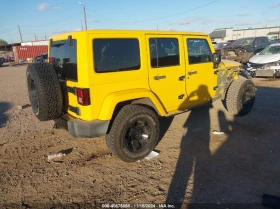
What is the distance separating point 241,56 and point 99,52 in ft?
45.7

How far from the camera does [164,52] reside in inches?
151

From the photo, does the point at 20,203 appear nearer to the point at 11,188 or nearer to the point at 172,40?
the point at 11,188

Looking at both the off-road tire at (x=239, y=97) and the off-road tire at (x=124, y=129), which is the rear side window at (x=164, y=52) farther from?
the off-road tire at (x=239, y=97)

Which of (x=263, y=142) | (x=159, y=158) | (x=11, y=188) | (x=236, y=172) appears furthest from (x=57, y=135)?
(x=263, y=142)

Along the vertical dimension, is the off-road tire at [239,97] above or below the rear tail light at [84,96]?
below

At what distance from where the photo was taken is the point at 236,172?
324 cm

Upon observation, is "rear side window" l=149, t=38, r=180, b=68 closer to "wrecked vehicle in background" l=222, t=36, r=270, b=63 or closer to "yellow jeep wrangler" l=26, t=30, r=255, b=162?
"yellow jeep wrangler" l=26, t=30, r=255, b=162

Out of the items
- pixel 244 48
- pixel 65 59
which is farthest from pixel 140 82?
pixel 244 48

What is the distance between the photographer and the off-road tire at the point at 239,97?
5.22m

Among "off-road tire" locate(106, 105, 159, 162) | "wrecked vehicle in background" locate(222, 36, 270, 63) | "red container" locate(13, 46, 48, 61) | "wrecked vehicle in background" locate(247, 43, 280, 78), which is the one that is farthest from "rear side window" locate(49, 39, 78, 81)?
"red container" locate(13, 46, 48, 61)

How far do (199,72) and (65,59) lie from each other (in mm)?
2619

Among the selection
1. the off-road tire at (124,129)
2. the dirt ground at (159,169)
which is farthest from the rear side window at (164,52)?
the dirt ground at (159,169)

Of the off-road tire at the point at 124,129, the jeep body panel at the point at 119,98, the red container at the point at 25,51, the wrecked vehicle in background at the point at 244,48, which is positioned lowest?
the off-road tire at the point at 124,129

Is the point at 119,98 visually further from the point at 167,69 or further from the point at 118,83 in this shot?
the point at 167,69
